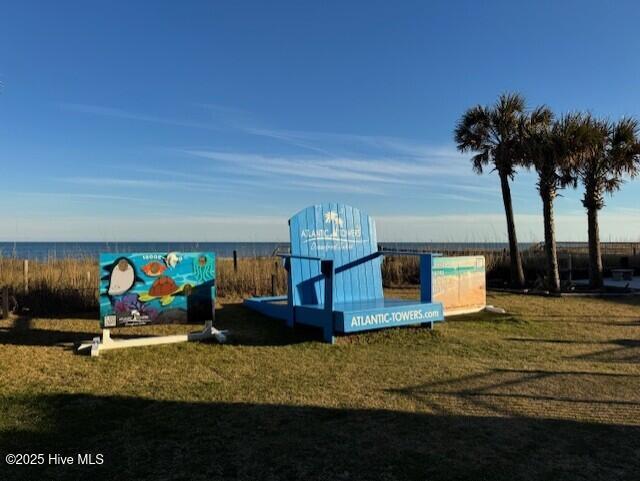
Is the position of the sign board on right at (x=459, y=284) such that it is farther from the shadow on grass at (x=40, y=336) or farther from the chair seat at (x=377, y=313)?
the shadow on grass at (x=40, y=336)

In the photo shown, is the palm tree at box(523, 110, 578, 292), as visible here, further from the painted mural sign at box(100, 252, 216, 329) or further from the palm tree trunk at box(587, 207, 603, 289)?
the painted mural sign at box(100, 252, 216, 329)


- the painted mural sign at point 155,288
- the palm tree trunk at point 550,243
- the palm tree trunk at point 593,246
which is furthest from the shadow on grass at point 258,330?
the palm tree trunk at point 593,246

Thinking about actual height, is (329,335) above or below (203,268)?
below

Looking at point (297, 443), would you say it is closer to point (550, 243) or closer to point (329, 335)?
point (329, 335)

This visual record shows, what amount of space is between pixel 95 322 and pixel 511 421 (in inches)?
264

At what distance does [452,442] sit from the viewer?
3.63m

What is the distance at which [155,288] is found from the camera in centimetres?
711

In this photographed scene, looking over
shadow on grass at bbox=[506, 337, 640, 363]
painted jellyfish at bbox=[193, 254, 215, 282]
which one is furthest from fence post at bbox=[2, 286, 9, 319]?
shadow on grass at bbox=[506, 337, 640, 363]

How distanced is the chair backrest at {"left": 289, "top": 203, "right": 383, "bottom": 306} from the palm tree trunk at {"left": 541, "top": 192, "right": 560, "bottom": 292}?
6.45 m

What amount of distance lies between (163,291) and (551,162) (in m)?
10.5

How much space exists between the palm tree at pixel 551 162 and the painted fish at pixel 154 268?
9953mm

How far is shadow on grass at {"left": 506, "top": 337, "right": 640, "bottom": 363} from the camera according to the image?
640 centimetres

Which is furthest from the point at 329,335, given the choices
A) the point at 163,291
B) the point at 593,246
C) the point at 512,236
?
the point at 593,246

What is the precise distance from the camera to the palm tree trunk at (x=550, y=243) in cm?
1338
